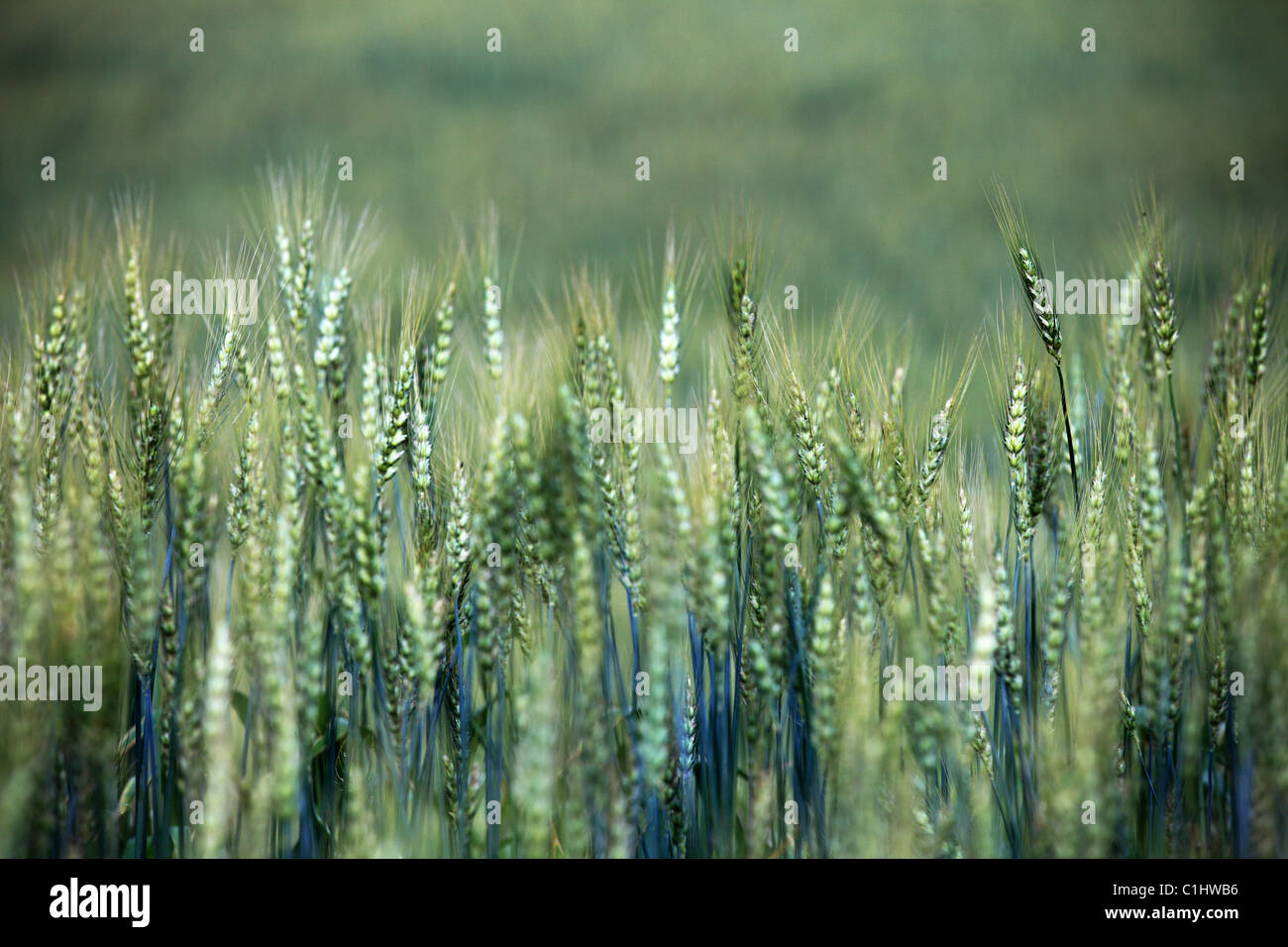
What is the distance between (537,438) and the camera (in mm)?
766

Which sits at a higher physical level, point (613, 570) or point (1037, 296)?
point (1037, 296)

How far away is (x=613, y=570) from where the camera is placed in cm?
78

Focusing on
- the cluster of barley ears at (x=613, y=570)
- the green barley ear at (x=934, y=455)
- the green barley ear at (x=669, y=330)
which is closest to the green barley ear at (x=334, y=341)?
the cluster of barley ears at (x=613, y=570)

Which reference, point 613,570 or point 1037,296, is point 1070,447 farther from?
point 613,570

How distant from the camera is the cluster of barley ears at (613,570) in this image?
63cm

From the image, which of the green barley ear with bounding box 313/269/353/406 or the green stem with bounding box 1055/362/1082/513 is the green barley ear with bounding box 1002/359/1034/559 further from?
the green barley ear with bounding box 313/269/353/406

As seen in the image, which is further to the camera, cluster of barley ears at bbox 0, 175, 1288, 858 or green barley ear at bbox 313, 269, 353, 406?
green barley ear at bbox 313, 269, 353, 406

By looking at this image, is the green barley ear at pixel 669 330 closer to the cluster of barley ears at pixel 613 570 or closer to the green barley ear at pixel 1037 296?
the cluster of barley ears at pixel 613 570

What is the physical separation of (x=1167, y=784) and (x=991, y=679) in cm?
16

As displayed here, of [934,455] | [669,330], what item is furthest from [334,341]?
[934,455]

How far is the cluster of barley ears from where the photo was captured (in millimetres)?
633

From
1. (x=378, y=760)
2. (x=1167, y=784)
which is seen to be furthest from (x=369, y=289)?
(x=1167, y=784)

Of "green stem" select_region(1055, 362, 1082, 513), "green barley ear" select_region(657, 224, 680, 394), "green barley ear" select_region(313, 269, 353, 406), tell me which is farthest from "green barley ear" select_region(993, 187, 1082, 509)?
"green barley ear" select_region(313, 269, 353, 406)
